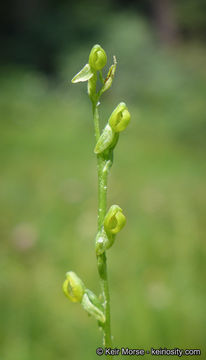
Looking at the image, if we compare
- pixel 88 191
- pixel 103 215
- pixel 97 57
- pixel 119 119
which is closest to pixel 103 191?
pixel 103 215

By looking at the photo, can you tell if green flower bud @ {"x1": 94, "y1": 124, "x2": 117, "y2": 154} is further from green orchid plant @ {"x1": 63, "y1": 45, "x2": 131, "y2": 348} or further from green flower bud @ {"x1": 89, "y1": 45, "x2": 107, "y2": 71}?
green flower bud @ {"x1": 89, "y1": 45, "x2": 107, "y2": 71}

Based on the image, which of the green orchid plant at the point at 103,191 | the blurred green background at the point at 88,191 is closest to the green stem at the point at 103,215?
the green orchid plant at the point at 103,191

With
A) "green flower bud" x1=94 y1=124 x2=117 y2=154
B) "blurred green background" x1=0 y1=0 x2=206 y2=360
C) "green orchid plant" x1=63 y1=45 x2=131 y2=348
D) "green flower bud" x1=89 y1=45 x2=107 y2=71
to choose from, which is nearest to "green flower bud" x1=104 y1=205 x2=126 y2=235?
"green orchid plant" x1=63 y1=45 x2=131 y2=348

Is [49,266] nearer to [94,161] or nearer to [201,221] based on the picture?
[201,221]

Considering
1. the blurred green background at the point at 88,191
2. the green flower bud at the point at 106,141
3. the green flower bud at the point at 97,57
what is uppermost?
the green flower bud at the point at 97,57

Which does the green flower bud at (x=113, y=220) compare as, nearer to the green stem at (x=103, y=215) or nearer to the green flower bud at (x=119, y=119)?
the green stem at (x=103, y=215)

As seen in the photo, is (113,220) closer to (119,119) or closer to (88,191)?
(119,119)

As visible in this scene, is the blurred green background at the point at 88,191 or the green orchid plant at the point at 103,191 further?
the blurred green background at the point at 88,191
